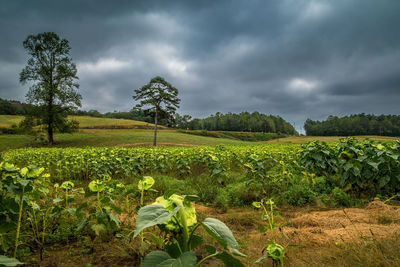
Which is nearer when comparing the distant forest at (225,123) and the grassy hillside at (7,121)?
the grassy hillside at (7,121)

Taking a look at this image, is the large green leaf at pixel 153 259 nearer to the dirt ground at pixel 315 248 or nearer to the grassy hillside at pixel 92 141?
the dirt ground at pixel 315 248

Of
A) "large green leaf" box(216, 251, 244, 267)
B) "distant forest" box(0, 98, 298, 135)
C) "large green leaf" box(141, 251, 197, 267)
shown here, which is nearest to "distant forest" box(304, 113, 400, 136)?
"distant forest" box(0, 98, 298, 135)

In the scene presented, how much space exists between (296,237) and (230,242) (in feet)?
7.65

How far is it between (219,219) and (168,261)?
3312 millimetres

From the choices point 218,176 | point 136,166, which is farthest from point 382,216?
point 136,166

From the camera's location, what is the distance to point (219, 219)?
4016mm

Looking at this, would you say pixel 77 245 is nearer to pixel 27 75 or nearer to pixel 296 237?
pixel 296 237

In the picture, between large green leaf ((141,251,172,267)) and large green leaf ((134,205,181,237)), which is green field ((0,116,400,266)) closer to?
large green leaf ((134,205,181,237))

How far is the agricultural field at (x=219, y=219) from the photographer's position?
1.21 meters

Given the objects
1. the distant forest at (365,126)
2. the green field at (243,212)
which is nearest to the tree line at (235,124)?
the distant forest at (365,126)

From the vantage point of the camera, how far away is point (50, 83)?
1103 inches

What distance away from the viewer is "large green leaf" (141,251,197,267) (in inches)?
35.6

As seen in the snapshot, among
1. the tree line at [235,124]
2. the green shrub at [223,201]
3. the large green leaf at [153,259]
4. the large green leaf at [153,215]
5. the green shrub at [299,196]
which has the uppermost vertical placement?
the tree line at [235,124]

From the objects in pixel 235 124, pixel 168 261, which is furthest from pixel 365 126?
pixel 168 261
